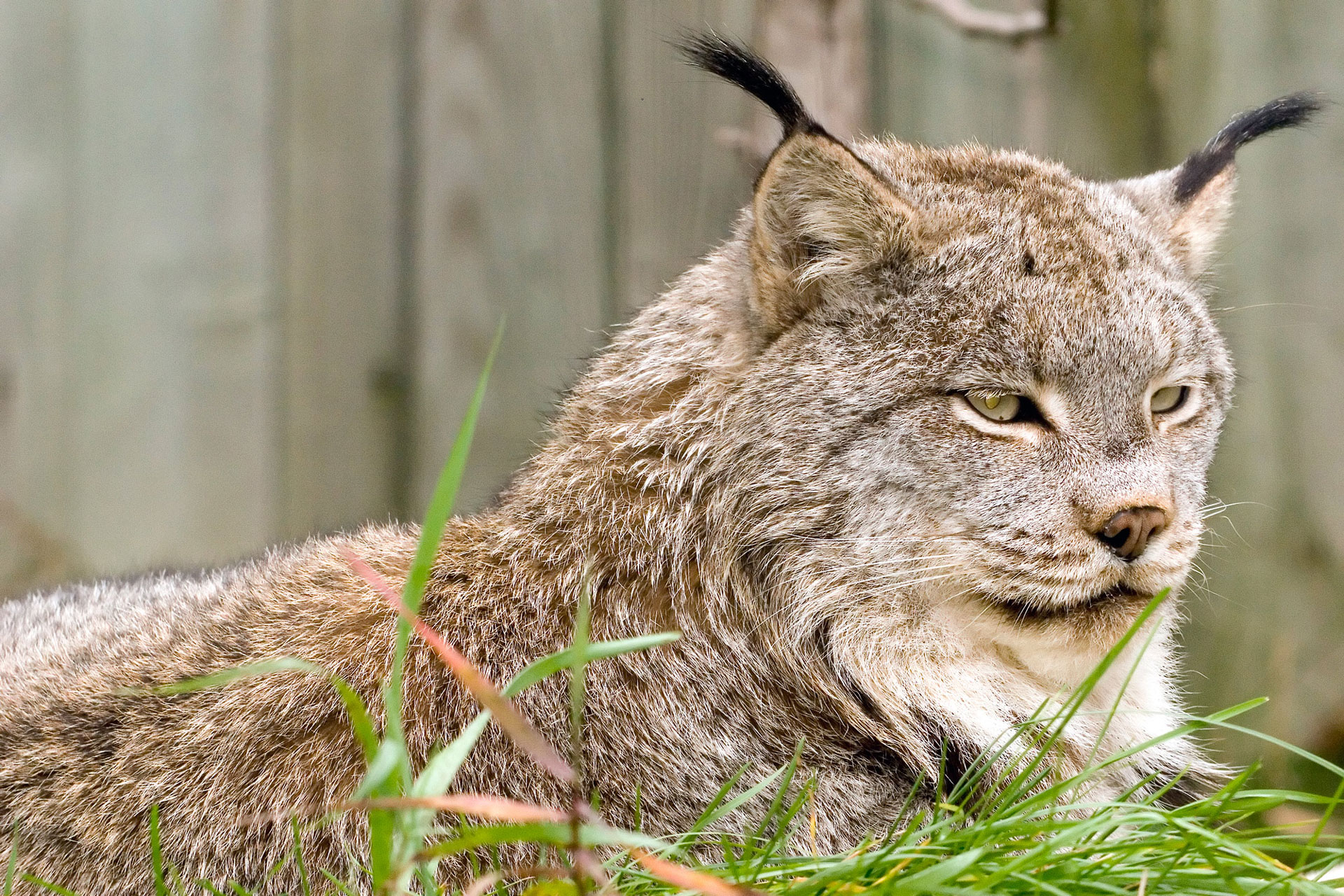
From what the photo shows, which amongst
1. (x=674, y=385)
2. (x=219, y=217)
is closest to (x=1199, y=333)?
(x=674, y=385)

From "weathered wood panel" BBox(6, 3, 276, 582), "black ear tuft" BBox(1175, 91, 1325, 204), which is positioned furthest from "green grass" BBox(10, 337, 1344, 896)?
"weathered wood panel" BBox(6, 3, 276, 582)

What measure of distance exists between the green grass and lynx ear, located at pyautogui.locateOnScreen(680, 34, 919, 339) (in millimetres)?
1061

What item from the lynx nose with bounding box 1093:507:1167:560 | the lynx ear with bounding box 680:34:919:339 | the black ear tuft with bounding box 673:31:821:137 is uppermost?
the black ear tuft with bounding box 673:31:821:137

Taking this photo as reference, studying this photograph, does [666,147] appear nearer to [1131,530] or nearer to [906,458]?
[906,458]

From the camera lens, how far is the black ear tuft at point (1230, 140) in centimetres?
380

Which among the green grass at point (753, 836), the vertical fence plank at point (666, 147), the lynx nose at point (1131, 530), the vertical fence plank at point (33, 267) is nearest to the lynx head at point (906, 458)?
the lynx nose at point (1131, 530)

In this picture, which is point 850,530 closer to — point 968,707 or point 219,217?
point 968,707

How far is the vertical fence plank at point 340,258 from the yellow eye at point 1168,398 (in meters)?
3.32

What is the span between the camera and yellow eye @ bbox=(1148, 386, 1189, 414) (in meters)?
3.30

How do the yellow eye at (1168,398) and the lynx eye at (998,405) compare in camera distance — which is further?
the yellow eye at (1168,398)

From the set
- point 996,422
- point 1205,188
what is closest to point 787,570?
point 996,422

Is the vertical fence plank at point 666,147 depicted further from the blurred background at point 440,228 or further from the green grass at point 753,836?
the green grass at point 753,836

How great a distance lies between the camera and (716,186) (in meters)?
5.50

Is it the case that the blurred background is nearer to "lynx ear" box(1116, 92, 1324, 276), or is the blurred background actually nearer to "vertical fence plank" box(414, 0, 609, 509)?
"vertical fence plank" box(414, 0, 609, 509)
